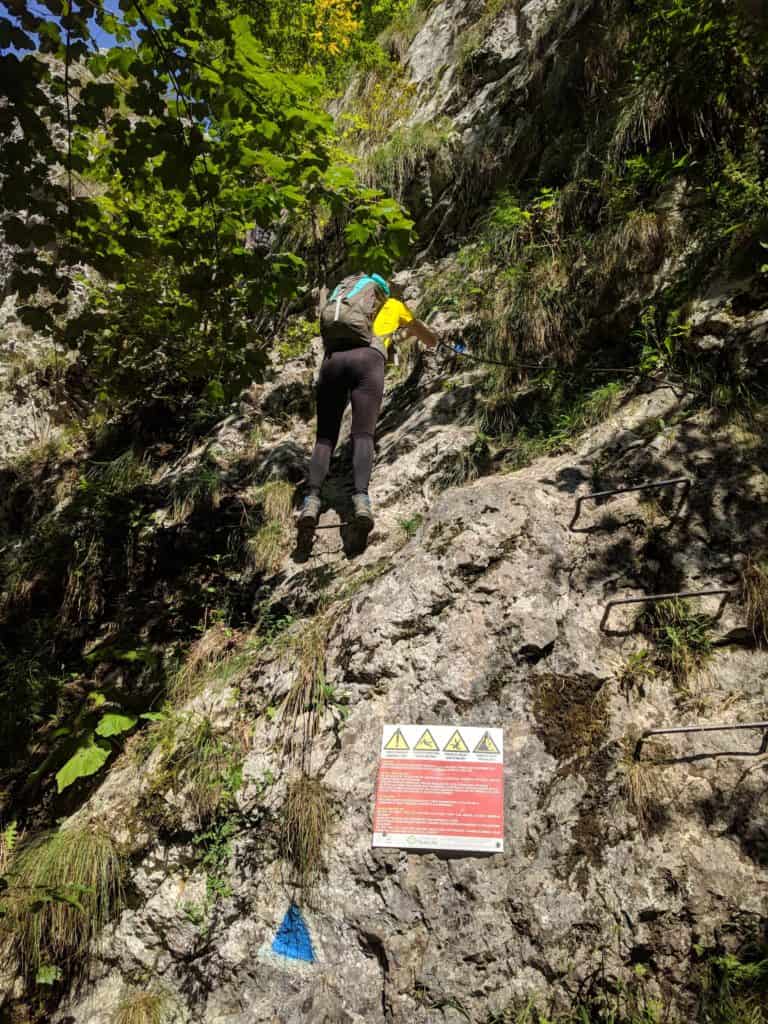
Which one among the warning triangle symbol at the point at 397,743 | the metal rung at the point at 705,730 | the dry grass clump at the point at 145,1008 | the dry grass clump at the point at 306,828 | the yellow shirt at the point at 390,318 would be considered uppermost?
the yellow shirt at the point at 390,318

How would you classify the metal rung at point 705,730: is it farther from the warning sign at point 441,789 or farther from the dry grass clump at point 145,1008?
the dry grass clump at point 145,1008

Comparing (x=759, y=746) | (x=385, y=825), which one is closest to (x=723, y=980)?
(x=759, y=746)

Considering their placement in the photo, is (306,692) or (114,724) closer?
(306,692)

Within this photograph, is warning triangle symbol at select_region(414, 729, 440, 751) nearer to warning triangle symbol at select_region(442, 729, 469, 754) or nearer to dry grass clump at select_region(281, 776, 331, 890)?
warning triangle symbol at select_region(442, 729, 469, 754)

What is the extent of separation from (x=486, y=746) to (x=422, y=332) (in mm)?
3689

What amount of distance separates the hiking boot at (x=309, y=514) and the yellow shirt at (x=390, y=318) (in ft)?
5.18

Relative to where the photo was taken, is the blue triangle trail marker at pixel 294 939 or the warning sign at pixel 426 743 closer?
the blue triangle trail marker at pixel 294 939

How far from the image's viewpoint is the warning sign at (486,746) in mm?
3055

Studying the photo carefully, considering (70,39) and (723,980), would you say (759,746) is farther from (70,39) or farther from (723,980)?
(70,39)

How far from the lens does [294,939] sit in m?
2.89

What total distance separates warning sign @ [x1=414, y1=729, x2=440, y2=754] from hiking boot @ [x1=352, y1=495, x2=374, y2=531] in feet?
5.51

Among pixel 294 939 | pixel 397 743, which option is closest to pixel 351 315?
pixel 397 743

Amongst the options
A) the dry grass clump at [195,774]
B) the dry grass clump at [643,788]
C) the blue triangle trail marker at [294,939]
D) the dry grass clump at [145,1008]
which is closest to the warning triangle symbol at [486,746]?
the dry grass clump at [643,788]

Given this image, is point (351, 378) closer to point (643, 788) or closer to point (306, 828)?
point (306, 828)
